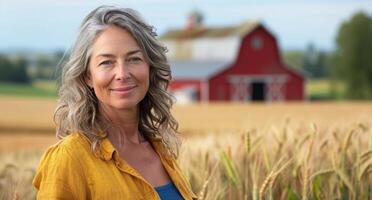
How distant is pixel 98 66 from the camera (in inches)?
82.0

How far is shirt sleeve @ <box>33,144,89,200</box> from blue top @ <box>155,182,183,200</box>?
30cm

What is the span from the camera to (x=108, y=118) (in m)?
2.18

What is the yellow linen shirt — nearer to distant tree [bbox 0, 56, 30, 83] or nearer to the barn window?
the barn window

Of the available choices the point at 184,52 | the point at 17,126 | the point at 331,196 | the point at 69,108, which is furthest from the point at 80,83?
the point at 184,52

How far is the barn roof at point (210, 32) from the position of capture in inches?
1736

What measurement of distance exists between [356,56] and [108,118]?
51677mm

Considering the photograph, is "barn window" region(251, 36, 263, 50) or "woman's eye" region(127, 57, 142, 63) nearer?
"woman's eye" region(127, 57, 142, 63)

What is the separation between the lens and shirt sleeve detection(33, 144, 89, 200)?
6.16 feet

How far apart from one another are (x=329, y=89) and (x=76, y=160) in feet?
174

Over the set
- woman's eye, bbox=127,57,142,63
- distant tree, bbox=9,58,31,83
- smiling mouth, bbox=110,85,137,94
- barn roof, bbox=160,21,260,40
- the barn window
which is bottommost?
distant tree, bbox=9,58,31,83

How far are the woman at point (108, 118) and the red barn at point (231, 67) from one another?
122ft

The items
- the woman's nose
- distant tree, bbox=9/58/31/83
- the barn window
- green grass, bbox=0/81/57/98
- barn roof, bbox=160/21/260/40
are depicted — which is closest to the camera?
the woman's nose

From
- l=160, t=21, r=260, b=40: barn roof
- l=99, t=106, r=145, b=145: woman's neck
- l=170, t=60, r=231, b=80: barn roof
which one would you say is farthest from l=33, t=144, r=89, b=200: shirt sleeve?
l=160, t=21, r=260, b=40: barn roof

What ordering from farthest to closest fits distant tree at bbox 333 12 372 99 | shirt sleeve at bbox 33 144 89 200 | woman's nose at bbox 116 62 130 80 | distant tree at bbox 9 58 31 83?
distant tree at bbox 9 58 31 83
distant tree at bbox 333 12 372 99
woman's nose at bbox 116 62 130 80
shirt sleeve at bbox 33 144 89 200
